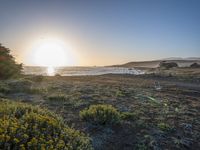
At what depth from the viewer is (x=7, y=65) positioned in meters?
18.7

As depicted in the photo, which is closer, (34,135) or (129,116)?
(34,135)

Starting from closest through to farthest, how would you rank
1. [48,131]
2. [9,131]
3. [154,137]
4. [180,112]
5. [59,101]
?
[9,131] → [48,131] → [154,137] → [180,112] → [59,101]

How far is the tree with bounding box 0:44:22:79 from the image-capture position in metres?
18.3

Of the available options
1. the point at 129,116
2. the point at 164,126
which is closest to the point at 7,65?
the point at 129,116

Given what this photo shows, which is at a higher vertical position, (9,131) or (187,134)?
(9,131)

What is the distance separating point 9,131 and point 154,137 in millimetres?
3751

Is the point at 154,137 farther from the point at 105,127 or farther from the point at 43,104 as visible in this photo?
the point at 43,104

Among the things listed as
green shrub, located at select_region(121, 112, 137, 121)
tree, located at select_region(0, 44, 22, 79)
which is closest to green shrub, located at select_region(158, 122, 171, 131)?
green shrub, located at select_region(121, 112, 137, 121)

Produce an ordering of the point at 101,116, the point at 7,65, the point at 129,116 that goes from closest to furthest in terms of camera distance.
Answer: the point at 101,116
the point at 129,116
the point at 7,65

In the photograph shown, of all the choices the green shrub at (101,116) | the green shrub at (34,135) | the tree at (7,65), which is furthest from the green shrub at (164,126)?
the tree at (7,65)

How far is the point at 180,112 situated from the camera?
8914 mm

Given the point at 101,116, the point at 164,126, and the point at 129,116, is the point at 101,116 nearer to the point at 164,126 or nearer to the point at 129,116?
the point at 129,116

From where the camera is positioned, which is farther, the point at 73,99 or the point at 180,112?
the point at 73,99

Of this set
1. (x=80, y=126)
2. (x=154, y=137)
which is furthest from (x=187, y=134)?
(x=80, y=126)
